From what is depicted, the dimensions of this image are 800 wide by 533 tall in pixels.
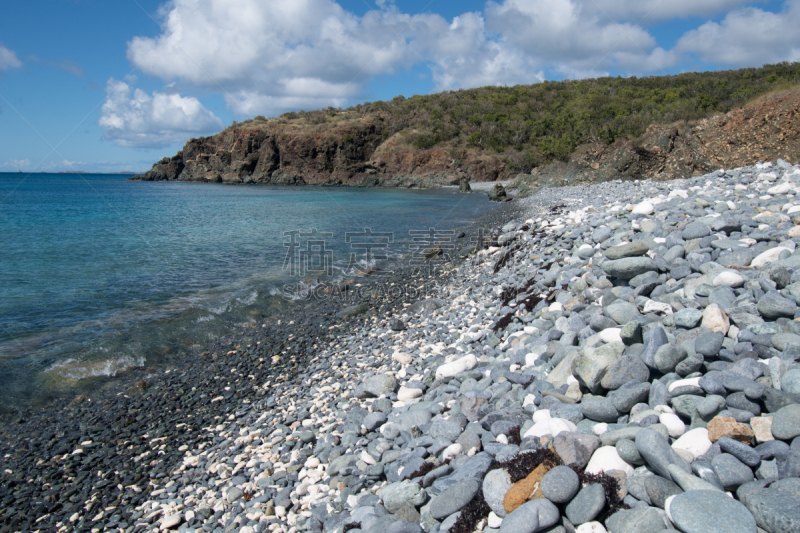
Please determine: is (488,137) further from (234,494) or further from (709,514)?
(709,514)

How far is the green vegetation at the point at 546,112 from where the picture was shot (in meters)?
38.0

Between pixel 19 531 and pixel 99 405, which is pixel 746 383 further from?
pixel 99 405

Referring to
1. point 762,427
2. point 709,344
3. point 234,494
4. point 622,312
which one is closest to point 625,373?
point 709,344

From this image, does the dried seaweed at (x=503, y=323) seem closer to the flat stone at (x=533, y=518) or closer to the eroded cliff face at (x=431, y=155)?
the flat stone at (x=533, y=518)

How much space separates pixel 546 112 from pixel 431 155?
59.7 feet

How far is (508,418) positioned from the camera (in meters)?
3.36

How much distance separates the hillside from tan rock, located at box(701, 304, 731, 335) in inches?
803

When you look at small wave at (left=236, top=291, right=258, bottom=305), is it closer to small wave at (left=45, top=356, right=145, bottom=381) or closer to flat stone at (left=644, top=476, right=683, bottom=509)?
small wave at (left=45, top=356, right=145, bottom=381)

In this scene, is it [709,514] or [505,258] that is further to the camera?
[505,258]

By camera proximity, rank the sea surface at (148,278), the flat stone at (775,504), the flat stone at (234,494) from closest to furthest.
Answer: the flat stone at (775,504)
the flat stone at (234,494)
the sea surface at (148,278)

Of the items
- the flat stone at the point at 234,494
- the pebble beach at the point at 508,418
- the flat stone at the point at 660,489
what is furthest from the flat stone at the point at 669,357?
the flat stone at the point at 234,494

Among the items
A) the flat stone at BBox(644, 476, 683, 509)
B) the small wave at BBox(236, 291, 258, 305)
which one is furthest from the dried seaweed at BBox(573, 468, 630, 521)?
the small wave at BBox(236, 291, 258, 305)

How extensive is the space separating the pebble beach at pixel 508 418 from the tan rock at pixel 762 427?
0.04 feet

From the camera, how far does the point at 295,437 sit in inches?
179
